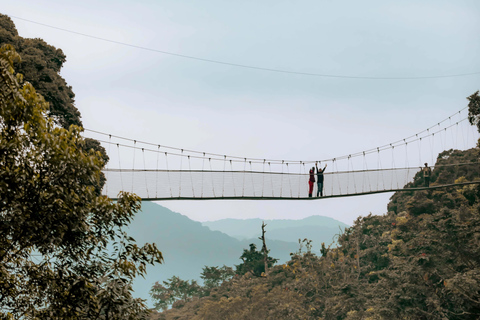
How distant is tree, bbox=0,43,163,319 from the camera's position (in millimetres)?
6113

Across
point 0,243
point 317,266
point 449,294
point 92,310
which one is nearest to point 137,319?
point 92,310

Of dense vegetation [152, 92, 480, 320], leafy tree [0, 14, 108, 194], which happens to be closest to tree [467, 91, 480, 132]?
dense vegetation [152, 92, 480, 320]

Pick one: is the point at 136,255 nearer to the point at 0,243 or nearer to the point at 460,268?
the point at 0,243

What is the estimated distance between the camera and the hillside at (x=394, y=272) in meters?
26.4

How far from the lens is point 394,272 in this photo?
1102 inches

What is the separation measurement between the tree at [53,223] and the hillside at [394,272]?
16981 millimetres

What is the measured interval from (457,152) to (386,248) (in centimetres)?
907

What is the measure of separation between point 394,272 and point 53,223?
2478cm

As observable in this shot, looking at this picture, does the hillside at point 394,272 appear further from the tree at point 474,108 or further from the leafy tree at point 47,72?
the leafy tree at point 47,72

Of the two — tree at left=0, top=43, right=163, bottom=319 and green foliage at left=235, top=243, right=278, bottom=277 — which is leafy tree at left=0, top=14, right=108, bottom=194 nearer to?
tree at left=0, top=43, right=163, bottom=319

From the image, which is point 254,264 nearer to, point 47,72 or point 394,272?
point 394,272

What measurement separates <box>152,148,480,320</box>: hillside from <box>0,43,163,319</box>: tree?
55.7 feet

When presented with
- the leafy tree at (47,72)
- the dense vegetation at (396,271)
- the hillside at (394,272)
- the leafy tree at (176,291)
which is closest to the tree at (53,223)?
the leafy tree at (47,72)

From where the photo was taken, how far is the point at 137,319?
658cm
